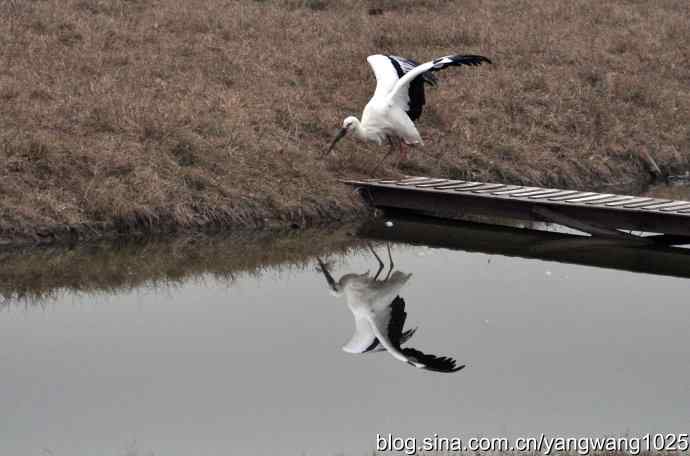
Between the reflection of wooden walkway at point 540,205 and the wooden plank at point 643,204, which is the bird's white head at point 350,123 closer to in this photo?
the reflection of wooden walkway at point 540,205

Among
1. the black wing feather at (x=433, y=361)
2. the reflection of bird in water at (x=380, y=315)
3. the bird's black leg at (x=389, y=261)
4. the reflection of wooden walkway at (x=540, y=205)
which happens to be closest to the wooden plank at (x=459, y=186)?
the reflection of wooden walkway at (x=540, y=205)

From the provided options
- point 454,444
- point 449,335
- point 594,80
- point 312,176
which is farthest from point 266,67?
point 454,444

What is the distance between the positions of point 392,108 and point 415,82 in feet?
1.22

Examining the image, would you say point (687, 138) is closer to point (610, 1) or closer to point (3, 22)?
point (610, 1)

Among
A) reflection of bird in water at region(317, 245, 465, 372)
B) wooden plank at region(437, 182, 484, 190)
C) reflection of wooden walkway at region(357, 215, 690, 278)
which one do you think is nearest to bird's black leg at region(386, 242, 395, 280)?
reflection of bird in water at region(317, 245, 465, 372)

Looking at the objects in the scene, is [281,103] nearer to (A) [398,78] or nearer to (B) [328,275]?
(A) [398,78]

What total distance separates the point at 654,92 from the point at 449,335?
940cm

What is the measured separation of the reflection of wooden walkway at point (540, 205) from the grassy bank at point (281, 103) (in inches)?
20.9

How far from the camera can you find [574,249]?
12531 mm

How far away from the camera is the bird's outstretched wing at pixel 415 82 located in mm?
13188

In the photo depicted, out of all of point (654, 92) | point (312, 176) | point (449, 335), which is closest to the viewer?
point (449, 335)

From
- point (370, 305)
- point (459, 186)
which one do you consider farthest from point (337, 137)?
point (370, 305)

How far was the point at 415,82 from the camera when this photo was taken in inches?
545

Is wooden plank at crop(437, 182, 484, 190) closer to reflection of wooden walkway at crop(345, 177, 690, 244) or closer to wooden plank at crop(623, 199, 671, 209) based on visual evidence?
reflection of wooden walkway at crop(345, 177, 690, 244)
